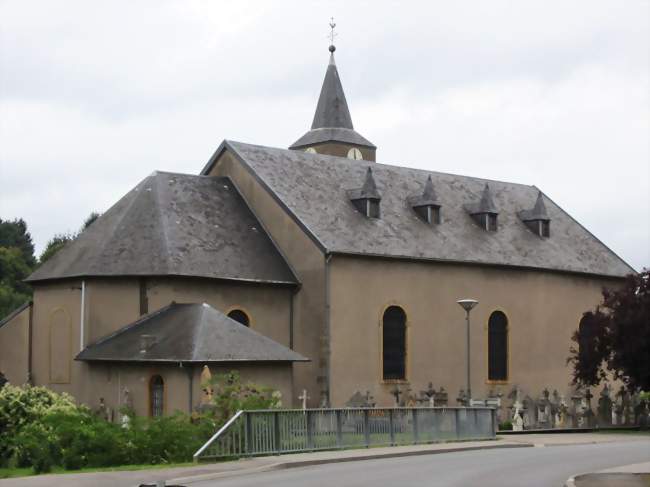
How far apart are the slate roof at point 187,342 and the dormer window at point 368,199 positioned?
30.1ft

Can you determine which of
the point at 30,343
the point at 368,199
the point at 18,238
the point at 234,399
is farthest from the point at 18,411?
the point at 18,238

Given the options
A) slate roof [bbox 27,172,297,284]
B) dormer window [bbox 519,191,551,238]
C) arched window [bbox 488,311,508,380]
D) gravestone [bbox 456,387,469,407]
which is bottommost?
gravestone [bbox 456,387,469,407]

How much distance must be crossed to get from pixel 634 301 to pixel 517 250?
818cm

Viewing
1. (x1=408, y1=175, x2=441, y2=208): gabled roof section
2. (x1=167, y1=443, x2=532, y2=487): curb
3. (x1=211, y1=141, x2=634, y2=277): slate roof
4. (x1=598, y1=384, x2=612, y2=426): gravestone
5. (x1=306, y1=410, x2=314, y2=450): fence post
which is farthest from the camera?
(x1=408, y1=175, x2=441, y2=208): gabled roof section

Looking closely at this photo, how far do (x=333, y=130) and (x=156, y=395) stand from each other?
29601 mm

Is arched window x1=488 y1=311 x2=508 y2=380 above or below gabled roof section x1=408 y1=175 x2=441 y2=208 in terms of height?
below

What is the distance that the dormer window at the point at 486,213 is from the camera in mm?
48094

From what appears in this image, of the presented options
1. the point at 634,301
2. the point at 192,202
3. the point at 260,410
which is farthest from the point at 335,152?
the point at 260,410

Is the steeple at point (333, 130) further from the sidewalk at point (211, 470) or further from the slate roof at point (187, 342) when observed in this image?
the sidewalk at point (211, 470)

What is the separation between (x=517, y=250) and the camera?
47906mm

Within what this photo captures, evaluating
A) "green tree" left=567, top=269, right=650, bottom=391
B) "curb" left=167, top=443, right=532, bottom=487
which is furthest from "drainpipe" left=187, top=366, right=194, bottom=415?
"green tree" left=567, top=269, right=650, bottom=391

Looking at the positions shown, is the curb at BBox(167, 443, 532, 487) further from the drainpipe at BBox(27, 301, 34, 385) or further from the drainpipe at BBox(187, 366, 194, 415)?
the drainpipe at BBox(27, 301, 34, 385)

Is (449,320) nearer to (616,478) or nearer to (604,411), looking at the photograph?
(604,411)

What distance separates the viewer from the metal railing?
24.0 metres
